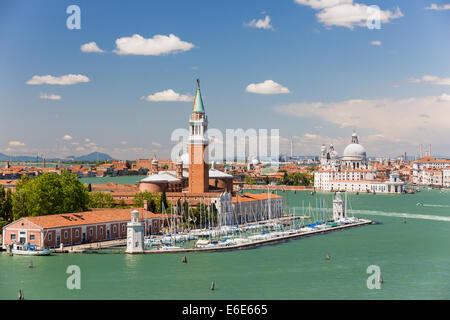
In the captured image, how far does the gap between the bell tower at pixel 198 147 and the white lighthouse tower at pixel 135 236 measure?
34.8ft

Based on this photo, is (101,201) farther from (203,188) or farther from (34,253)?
(34,253)

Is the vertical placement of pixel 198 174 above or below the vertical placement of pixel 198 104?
below

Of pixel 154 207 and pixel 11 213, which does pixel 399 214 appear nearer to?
pixel 154 207

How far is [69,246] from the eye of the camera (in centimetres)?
1981

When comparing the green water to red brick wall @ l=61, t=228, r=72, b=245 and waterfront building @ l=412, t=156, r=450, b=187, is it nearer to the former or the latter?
red brick wall @ l=61, t=228, r=72, b=245

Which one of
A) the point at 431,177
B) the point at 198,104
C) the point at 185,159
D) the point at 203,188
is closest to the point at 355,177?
the point at 431,177

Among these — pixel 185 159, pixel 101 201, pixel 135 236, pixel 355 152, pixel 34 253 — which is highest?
pixel 355 152

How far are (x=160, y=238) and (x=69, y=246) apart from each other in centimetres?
360

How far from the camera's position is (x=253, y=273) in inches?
651

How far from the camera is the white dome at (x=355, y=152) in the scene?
76.5 metres

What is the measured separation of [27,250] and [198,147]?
A: 12.6m

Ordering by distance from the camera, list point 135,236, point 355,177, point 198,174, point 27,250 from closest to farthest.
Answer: point 27,250 → point 135,236 → point 198,174 → point 355,177

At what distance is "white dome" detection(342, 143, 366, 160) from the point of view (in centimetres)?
7650
